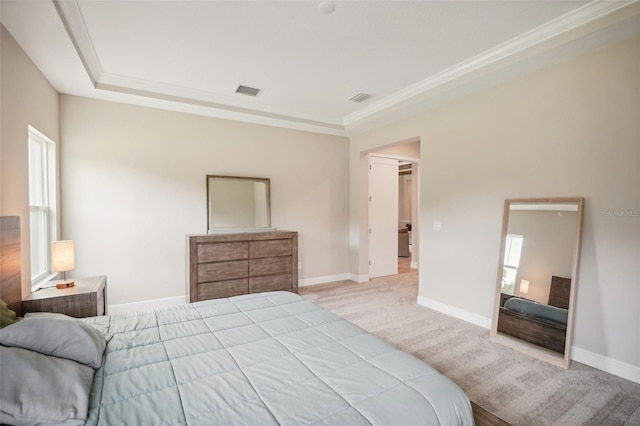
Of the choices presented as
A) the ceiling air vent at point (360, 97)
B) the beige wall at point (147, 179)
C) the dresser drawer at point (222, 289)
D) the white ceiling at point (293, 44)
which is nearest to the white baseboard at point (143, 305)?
the beige wall at point (147, 179)

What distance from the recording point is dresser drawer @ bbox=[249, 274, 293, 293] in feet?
13.8

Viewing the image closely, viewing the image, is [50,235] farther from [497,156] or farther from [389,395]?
[497,156]

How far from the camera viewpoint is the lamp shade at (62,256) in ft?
8.73

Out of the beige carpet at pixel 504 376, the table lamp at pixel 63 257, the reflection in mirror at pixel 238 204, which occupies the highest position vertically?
the reflection in mirror at pixel 238 204

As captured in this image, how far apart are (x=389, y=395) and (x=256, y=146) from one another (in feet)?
13.5

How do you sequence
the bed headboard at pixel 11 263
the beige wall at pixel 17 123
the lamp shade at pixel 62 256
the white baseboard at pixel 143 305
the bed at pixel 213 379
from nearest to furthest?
the bed at pixel 213 379
the bed headboard at pixel 11 263
the beige wall at pixel 17 123
the lamp shade at pixel 62 256
the white baseboard at pixel 143 305

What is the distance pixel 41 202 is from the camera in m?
3.20

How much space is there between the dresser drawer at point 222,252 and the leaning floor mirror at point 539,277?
311cm

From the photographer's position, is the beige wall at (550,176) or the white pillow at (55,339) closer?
the white pillow at (55,339)

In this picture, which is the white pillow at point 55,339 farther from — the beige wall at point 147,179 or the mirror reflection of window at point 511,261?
the mirror reflection of window at point 511,261

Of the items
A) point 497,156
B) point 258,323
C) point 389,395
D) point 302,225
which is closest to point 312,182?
point 302,225

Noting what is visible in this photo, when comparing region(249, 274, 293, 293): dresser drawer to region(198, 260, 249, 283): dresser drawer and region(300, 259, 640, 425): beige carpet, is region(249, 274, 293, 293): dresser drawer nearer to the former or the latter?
region(198, 260, 249, 283): dresser drawer

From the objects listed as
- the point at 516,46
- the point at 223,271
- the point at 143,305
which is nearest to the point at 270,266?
the point at 223,271

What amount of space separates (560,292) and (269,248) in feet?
10.9
